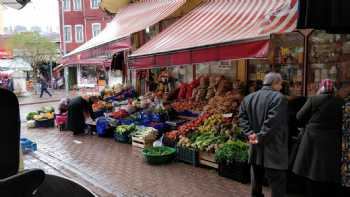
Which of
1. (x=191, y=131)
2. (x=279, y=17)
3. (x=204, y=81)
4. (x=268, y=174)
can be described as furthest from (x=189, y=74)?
(x=268, y=174)

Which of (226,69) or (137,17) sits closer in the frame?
(226,69)

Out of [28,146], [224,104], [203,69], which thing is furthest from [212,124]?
[28,146]

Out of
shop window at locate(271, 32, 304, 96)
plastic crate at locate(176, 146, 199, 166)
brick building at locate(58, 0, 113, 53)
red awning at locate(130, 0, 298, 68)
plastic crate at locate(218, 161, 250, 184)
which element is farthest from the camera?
brick building at locate(58, 0, 113, 53)

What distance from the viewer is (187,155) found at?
757 cm

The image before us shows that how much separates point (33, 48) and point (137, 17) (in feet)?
99.5

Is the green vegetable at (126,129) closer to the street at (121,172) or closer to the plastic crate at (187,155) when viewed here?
the street at (121,172)

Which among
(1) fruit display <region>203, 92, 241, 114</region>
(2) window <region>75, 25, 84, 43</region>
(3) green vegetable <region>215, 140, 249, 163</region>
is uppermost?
(2) window <region>75, 25, 84, 43</region>

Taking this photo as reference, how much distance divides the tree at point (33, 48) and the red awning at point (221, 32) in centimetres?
3304

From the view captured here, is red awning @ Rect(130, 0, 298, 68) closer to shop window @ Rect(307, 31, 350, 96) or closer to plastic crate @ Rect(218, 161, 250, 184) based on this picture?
shop window @ Rect(307, 31, 350, 96)

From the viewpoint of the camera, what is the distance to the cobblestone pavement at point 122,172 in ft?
19.7

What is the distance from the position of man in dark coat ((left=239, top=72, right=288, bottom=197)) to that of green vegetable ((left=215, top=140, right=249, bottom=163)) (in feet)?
4.72

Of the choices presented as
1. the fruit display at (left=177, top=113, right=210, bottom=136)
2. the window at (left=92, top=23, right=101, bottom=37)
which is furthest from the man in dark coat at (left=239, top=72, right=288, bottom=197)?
the window at (left=92, top=23, right=101, bottom=37)

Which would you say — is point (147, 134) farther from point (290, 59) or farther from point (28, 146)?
point (290, 59)

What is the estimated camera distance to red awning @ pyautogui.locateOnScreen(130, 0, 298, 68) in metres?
5.72
